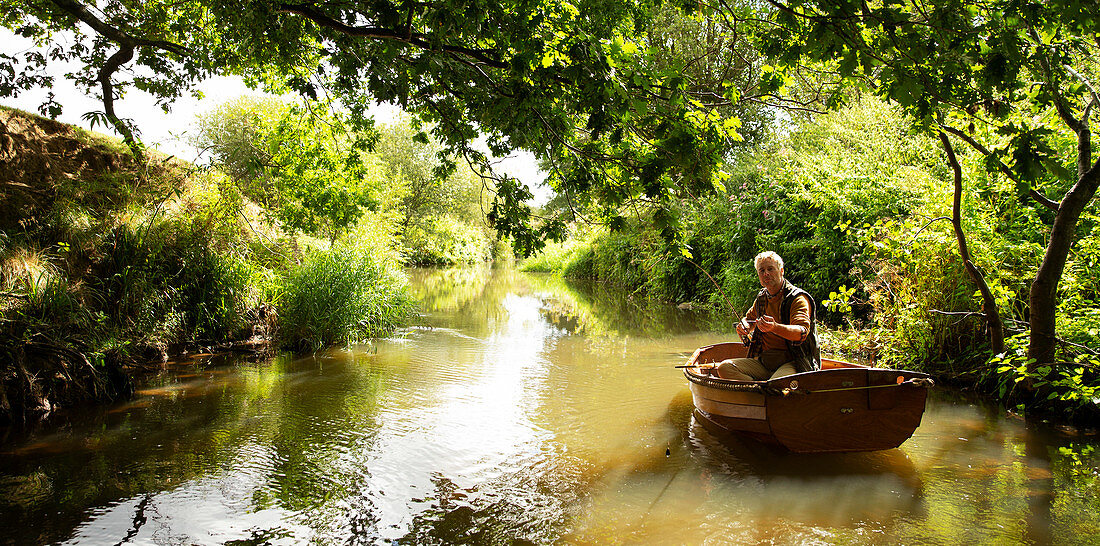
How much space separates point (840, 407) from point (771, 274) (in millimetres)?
1324

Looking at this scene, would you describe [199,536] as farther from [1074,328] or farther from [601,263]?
[601,263]

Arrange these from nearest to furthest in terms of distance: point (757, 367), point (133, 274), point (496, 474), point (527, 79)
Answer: point (527, 79), point (496, 474), point (757, 367), point (133, 274)

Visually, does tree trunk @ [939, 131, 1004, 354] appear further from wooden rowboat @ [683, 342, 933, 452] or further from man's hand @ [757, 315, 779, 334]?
man's hand @ [757, 315, 779, 334]

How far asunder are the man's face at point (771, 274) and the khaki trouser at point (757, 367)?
644mm

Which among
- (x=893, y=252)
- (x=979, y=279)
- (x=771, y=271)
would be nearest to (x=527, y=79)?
(x=771, y=271)

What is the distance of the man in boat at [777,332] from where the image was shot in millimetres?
5477

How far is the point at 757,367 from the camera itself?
589cm

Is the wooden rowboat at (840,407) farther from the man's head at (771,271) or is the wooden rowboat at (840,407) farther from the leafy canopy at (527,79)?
the leafy canopy at (527,79)

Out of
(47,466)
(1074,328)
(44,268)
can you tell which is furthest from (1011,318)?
(44,268)

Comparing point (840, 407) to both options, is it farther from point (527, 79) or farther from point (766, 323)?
point (527, 79)

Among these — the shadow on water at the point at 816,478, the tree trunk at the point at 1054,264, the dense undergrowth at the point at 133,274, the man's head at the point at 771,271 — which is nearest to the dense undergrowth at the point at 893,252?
the tree trunk at the point at 1054,264

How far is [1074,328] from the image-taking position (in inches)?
236

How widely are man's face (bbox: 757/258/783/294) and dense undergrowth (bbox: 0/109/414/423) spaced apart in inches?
294

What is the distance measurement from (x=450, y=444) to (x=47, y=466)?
343 cm
